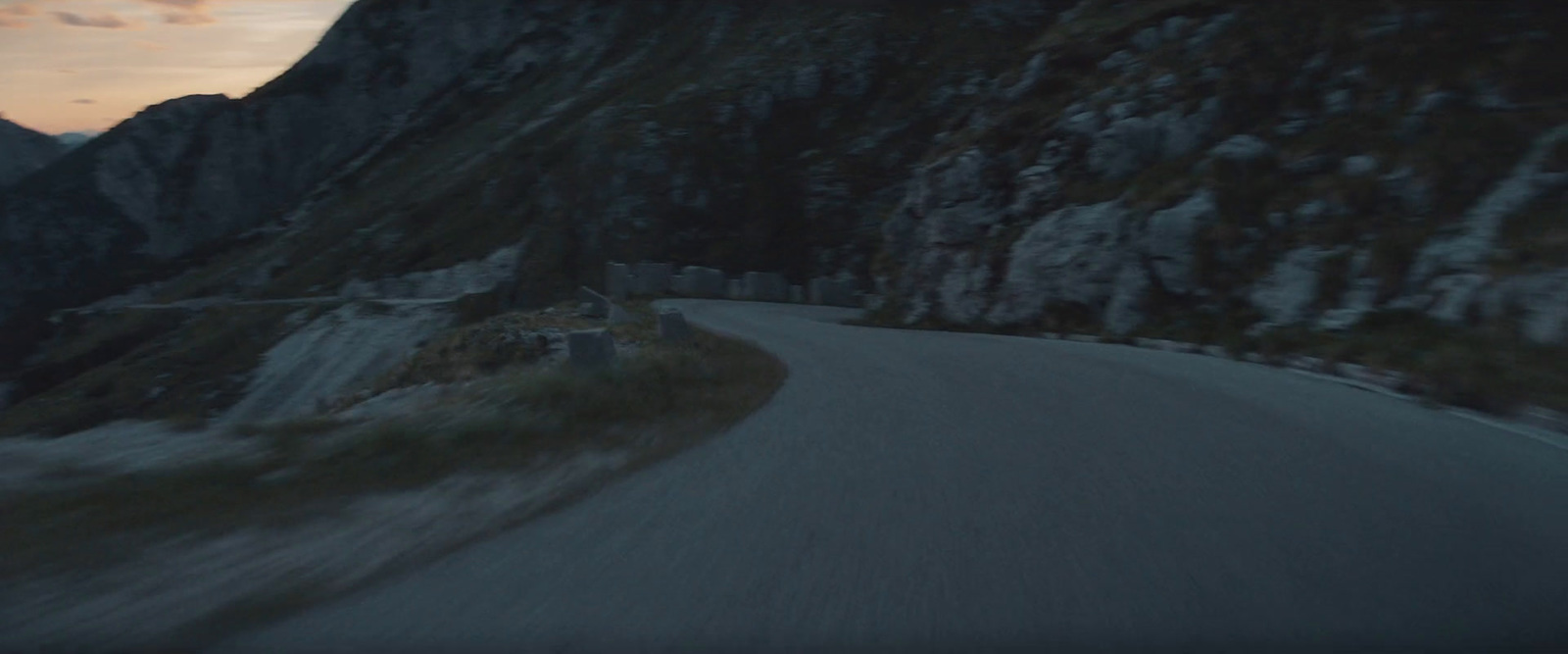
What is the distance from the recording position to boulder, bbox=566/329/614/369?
11829mm

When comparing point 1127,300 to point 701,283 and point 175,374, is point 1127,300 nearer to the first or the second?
point 701,283

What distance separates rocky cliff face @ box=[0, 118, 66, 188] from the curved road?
461ft

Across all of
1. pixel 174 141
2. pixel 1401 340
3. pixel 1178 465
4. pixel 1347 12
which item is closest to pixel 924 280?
pixel 1347 12

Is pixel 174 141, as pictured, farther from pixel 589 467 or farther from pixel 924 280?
pixel 589 467

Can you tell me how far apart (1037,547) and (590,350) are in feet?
22.3

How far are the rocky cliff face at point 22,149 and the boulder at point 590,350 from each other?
444ft

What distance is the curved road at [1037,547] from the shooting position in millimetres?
4891

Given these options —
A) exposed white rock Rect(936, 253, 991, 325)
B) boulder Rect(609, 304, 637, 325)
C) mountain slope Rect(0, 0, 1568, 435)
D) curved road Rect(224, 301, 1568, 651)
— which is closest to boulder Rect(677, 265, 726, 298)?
mountain slope Rect(0, 0, 1568, 435)

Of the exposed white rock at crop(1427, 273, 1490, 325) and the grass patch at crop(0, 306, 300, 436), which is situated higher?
the exposed white rock at crop(1427, 273, 1490, 325)

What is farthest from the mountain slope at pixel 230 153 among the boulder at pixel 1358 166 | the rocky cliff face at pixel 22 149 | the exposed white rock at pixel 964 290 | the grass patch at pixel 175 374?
the boulder at pixel 1358 166

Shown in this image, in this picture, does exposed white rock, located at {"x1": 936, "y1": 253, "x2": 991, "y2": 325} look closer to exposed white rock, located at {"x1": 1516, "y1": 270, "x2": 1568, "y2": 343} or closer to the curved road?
exposed white rock, located at {"x1": 1516, "y1": 270, "x2": 1568, "y2": 343}

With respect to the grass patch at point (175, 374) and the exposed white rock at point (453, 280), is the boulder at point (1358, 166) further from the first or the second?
the exposed white rock at point (453, 280)

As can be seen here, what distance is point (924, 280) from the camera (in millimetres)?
29375

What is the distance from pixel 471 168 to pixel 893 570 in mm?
61462
